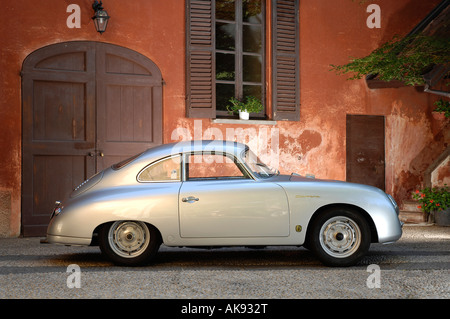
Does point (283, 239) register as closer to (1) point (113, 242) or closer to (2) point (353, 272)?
(2) point (353, 272)

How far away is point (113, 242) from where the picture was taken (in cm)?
578

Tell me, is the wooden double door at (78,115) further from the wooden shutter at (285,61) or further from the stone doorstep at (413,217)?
the stone doorstep at (413,217)

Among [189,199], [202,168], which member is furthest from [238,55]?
[189,199]

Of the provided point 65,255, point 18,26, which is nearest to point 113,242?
point 65,255

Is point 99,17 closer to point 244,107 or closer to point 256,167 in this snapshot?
point 244,107

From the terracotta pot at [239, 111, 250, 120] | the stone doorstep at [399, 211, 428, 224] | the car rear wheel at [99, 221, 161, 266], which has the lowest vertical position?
the stone doorstep at [399, 211, 428, 224]

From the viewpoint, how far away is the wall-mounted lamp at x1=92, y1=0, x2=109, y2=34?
9.17 metres

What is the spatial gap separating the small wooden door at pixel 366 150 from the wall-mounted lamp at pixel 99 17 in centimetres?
497

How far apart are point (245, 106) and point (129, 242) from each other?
4.99 meters

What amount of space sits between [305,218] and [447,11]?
21.4 feet

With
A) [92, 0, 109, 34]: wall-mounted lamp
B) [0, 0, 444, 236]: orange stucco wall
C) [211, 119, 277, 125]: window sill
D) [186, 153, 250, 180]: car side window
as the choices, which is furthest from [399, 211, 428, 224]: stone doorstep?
[92, 0, 109, 34]: wall-mounted lamp

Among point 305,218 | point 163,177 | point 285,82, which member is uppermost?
point 285,82

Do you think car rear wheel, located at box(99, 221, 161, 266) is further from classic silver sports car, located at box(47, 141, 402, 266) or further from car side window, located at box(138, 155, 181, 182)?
car side window, located at box(138, 155, 181, 182)

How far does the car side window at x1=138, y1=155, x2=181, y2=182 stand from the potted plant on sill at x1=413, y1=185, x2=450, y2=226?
20.4ft
